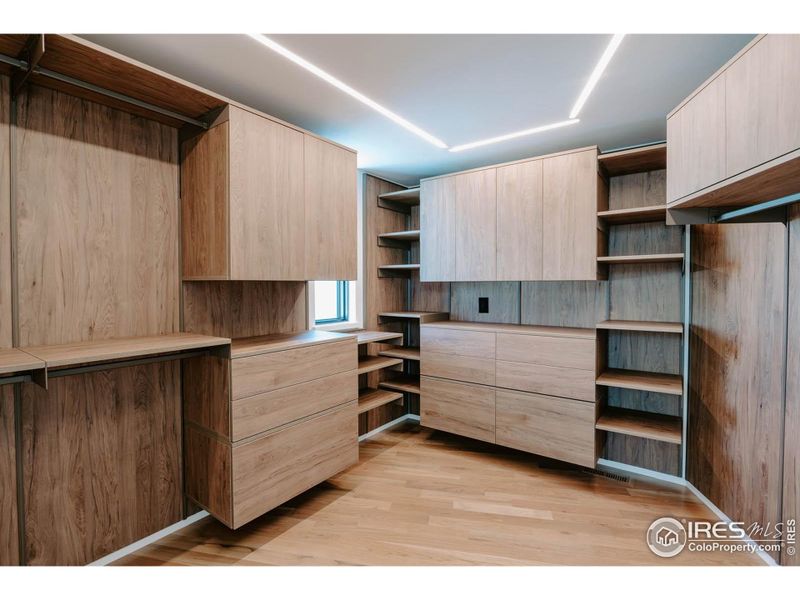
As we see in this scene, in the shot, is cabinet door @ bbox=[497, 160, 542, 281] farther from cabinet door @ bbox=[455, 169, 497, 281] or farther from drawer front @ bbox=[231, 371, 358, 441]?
drawer front @ bbox=[231, 371, 358, 441]

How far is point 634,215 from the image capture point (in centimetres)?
267

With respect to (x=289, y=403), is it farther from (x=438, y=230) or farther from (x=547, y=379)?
(x=438, y=230)

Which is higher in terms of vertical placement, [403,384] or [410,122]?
[410,122]

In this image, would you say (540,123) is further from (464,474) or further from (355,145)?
(464,474)

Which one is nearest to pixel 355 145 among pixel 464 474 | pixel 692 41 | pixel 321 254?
pixel 321 254

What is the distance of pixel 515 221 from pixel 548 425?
5.16ft

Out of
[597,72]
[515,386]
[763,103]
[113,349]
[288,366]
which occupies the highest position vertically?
[597,72]

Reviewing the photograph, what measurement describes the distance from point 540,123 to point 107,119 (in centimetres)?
255

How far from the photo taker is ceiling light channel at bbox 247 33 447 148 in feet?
5.51

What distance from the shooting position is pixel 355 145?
2.92m

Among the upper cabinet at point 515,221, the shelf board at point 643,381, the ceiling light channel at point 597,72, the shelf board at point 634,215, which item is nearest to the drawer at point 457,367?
the upper cabinet at point 515,221

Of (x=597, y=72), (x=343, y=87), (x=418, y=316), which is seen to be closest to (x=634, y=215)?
(x=597, y=72)

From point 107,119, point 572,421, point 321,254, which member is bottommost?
point 572,421

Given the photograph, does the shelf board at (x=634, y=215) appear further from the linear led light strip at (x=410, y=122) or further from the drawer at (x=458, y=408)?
the drawer at (x=458, y=408)
